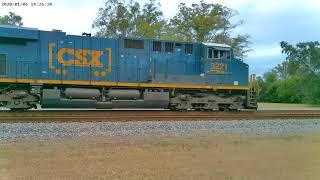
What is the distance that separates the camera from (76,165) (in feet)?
20.4

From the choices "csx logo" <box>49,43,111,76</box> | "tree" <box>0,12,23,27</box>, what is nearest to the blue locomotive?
"csx logo" <box>49,43,111,76</box>

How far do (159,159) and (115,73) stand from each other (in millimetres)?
11298

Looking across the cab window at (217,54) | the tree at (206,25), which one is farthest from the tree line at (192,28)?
the cab window at (217,54)

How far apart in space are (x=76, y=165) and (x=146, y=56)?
41.3 feet

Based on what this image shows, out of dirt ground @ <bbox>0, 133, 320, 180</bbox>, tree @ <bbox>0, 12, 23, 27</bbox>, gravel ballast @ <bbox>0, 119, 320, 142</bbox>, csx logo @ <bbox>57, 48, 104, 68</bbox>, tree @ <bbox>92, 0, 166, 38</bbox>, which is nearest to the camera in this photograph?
dirt ground @ <bbox>0, 133, 320, 180</bbox>

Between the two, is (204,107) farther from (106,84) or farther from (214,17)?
(214,17)

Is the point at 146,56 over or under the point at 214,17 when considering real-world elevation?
under

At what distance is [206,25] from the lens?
35969 millimetres

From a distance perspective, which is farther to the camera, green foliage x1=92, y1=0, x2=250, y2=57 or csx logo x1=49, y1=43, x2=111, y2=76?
green foliage x1=92, y1=0, x2=250, y2=57

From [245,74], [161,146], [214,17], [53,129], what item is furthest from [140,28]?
[161,146]

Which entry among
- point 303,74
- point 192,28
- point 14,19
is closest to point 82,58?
point 192,28

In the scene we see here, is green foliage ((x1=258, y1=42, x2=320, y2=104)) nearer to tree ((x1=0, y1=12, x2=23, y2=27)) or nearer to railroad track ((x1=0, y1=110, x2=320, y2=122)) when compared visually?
railroad track ((x1=0, y1=110, x2=320, y2=122))

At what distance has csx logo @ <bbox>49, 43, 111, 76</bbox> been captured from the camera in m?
16.8

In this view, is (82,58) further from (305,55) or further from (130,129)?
(305,55)
